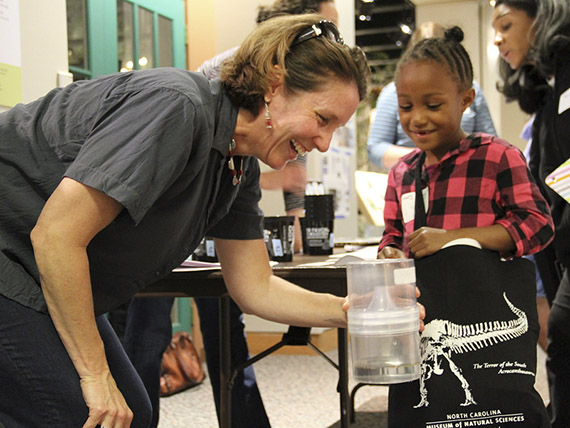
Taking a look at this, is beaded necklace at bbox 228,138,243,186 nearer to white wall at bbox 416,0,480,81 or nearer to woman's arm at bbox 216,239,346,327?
woman's arm at bbox 216,239,346,327

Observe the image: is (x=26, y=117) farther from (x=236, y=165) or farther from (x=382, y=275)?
(x=382, y=275)

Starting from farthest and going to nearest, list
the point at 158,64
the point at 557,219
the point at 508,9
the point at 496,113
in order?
1. the point at 496,113
2. the point at 158,64
3. the point at 508,9
4. the point at 557,219

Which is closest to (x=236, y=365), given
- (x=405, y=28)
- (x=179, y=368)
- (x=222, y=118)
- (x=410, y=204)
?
(x=410, y=204)

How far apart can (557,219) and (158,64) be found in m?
2.69

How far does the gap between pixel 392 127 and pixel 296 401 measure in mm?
1421

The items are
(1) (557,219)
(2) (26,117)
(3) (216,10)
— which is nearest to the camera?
(2) (26,117)

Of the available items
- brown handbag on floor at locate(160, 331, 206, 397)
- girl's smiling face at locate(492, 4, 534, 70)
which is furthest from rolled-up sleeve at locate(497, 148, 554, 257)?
brown handbag on floor at locate(160, 331, 206, 397)

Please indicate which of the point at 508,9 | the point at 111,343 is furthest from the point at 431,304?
the point at 508,9

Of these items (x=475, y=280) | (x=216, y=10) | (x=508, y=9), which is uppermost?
(x=216, y=10)

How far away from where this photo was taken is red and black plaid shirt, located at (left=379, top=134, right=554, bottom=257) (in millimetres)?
1676

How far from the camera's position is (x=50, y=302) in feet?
3.82

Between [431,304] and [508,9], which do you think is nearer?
[431,304]

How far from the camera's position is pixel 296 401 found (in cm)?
343

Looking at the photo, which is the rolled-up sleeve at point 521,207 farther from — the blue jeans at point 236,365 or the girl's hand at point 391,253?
the blue jeans at point 236,365
